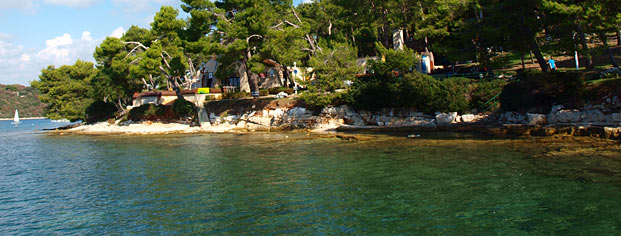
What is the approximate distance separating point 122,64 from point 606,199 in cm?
5012

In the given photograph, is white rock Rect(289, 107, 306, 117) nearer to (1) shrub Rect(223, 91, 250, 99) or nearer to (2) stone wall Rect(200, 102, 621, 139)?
(2) stone wall Rect(200, 102, 621, 139)

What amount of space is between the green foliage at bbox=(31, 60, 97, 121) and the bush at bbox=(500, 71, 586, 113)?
67.6 m

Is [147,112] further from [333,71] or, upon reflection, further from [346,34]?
[346,34]

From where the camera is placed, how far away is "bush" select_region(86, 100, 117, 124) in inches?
2692

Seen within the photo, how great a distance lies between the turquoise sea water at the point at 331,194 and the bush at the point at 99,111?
49.4 metres

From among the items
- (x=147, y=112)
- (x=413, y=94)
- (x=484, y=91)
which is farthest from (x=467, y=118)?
(x=147, y=112)

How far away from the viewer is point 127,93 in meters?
69.0

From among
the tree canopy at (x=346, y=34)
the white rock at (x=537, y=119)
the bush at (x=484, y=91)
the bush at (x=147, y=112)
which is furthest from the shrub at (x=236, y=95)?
the white rock at (x=537, y=119)

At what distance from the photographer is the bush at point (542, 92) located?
26750 mm

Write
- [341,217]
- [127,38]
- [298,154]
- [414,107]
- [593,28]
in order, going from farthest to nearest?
[127,38] < [414,107] < [593,28] < [298,154] < [341,217]

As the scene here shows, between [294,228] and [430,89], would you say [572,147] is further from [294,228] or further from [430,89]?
[294,228]

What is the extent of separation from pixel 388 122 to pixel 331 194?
24222 mm

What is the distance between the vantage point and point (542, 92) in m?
28.6

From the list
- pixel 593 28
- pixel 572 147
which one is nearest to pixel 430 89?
pixel 593 28
